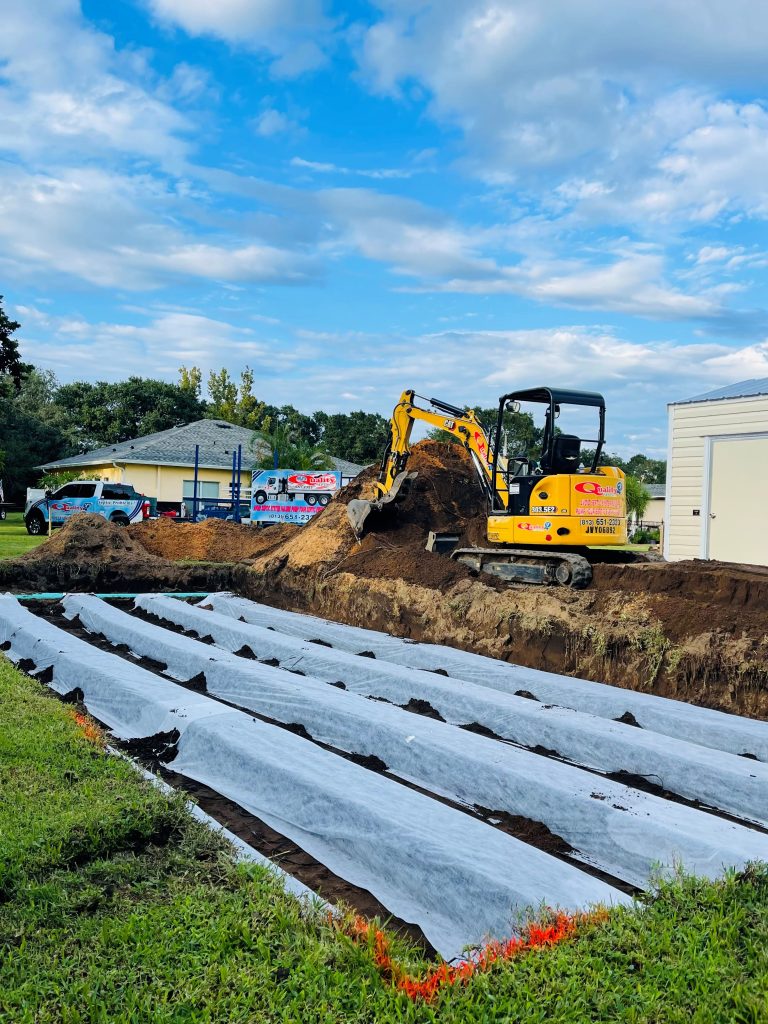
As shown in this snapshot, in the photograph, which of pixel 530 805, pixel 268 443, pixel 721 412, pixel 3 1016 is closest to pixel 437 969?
pixel 3 1016

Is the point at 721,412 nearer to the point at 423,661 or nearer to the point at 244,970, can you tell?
the point at 423,661

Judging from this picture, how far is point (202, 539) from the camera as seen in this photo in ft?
62.5

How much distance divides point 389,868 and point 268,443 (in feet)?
93.9

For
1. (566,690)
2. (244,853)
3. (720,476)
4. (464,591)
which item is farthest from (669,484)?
(244,853)

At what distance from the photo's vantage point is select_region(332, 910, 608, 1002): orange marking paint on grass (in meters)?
2.84

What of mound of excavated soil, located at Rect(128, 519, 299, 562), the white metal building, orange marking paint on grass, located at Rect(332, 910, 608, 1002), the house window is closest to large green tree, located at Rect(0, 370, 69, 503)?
the house window

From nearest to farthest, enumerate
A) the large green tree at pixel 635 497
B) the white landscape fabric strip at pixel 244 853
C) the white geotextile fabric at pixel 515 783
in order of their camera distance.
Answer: the white landscape fabric strip at pixel 244 853 < the white geotextile fabric at pixel 515 783 < the large green tree at pixel 635 497

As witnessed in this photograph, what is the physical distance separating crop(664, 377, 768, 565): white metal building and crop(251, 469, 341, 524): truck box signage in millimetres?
10143

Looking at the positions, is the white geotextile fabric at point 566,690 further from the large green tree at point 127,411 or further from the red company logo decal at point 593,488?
the large green tree at point 127,411

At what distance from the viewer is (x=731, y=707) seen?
7078 millimetres

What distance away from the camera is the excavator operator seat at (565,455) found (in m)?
10.1

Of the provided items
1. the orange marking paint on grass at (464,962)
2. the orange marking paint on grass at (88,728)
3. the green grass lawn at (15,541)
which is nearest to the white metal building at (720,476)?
the orange marking paint on grass at (88,728)

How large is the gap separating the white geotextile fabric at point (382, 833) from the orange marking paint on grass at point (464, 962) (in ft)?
0.79

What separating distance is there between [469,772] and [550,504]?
5335 mm
